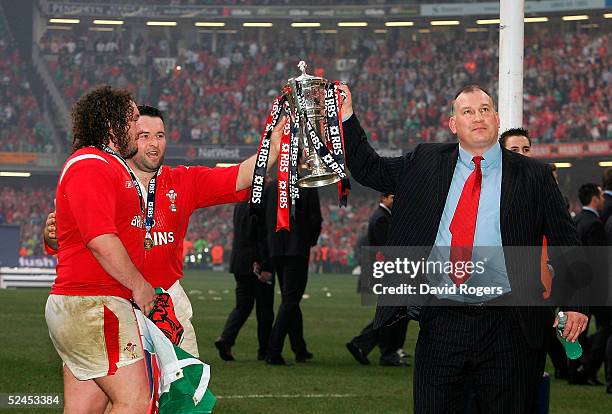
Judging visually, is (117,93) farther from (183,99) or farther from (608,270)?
(183,99)

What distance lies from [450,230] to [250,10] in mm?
45751

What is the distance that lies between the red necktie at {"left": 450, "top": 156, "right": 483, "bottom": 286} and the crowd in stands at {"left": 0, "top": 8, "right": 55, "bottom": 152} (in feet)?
140

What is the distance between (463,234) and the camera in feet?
15.9

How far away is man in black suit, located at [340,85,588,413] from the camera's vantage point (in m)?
4.78

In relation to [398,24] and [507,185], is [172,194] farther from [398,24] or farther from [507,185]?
[398,24]

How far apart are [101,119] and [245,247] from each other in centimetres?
696

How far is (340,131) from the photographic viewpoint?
5094 millimetres

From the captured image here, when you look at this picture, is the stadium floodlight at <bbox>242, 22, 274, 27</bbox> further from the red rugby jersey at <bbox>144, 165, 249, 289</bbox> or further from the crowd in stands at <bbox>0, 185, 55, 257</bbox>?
the red rugby jersey at <bbox>144, 165, 249, 289</bbox>

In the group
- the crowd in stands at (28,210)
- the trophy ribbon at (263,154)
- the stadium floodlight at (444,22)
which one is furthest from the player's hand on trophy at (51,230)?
the stadium floodlight at (444,22)

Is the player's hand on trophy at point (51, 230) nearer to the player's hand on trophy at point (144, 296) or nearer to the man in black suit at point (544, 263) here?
the player's hand on trophy at point (144, 296)

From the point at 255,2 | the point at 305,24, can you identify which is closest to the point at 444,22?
the point at 305,24

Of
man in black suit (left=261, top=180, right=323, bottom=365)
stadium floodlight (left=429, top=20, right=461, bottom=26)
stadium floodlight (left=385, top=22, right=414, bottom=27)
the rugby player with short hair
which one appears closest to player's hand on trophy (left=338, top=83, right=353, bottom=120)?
the rugby player with short hair

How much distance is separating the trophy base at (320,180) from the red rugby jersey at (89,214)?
0.81 m

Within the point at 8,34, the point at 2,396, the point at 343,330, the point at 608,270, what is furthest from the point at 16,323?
the point at 8,34
